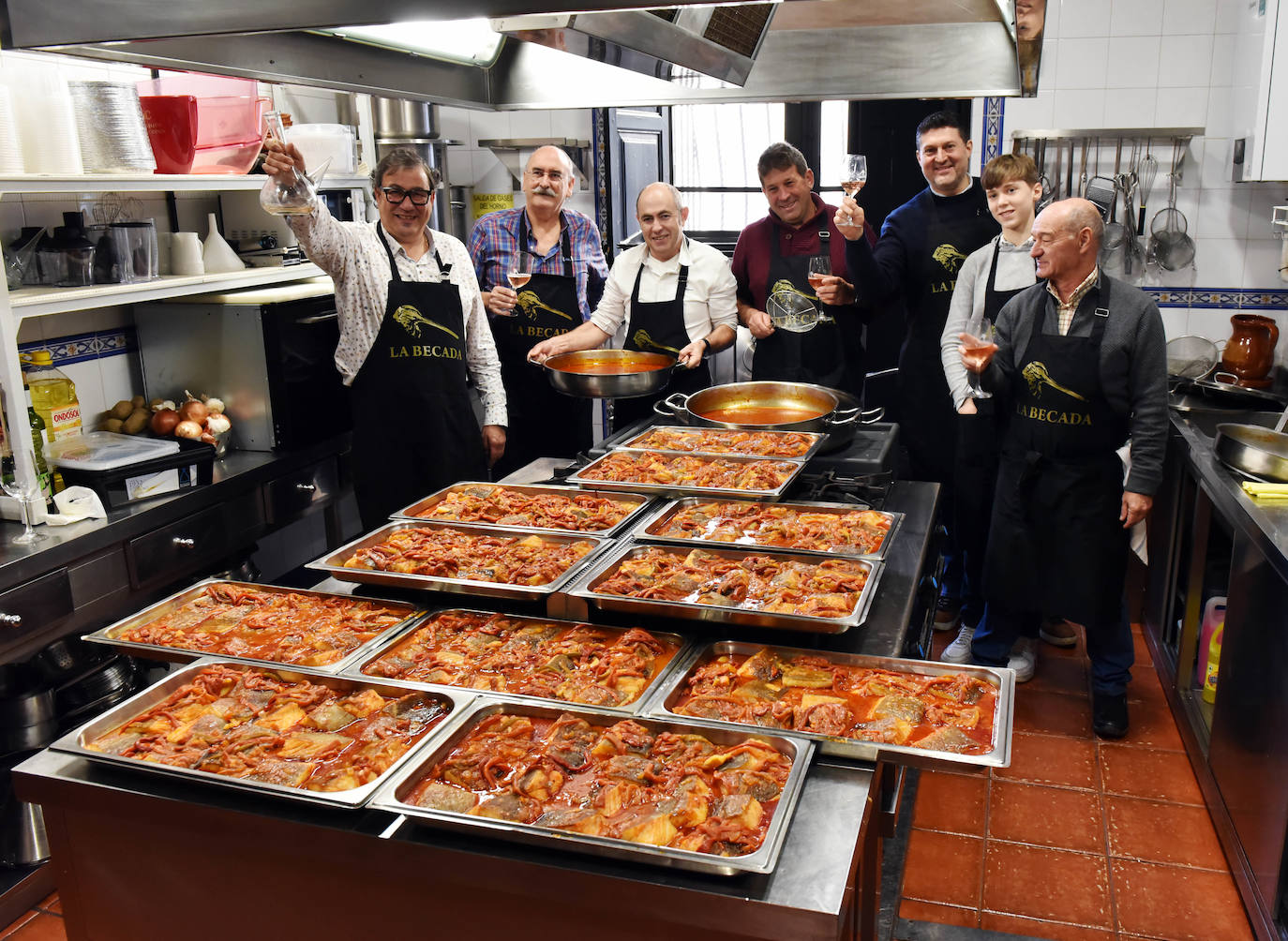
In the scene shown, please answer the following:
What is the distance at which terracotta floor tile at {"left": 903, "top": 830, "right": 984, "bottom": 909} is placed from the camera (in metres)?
3.02

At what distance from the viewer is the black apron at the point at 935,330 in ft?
14.5

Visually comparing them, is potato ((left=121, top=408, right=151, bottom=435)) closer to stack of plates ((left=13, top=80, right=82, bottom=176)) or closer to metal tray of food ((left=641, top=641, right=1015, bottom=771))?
stack of plates ((left=13, top=80, right=82, bottom=176))

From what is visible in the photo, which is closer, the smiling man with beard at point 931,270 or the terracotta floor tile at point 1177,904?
the terracotta floor tile at point 1177,904

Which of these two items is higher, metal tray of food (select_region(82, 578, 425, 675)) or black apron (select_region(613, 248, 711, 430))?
black apron (select_region(613, 248, 711, 430))

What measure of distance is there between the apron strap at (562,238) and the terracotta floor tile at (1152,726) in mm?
2955

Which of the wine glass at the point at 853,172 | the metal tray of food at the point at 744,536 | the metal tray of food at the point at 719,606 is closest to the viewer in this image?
the metal tray of food at the point at 719,606

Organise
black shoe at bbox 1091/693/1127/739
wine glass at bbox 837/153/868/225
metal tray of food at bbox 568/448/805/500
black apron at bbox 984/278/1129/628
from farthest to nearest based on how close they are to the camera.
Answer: black shoe at bbox 1091/693/1127/739, black apron at bbox 984/278/1129/628, wine glass at bbox 837/153/868/225, metal tray of food at bbox 568/448/805/500

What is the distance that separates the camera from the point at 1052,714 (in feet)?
13.2

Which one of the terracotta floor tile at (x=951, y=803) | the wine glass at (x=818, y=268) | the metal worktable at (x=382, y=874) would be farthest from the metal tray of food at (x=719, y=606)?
the wine glass at (x=818, y=268)

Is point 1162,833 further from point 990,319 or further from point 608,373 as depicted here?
point 608,373

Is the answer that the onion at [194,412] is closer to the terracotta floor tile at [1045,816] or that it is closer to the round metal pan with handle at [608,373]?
the round metal pan with handle at [608,373]

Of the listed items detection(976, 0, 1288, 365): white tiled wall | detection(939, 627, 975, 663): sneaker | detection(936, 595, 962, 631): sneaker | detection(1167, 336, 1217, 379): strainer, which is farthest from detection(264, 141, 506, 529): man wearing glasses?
detection(1167, 336, 1217, 379): strainer

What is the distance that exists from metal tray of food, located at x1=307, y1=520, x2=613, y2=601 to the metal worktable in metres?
0.66

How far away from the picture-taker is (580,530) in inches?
108
